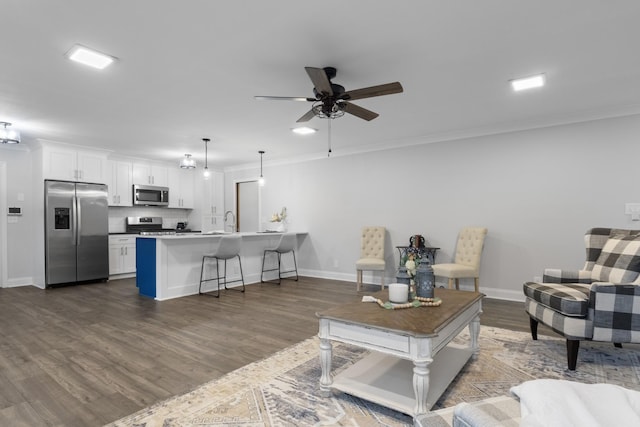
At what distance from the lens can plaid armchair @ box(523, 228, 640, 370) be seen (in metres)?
2.46

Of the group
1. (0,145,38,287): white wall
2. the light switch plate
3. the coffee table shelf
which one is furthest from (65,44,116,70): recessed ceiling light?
the light switch plate

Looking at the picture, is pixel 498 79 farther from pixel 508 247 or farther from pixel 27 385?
pixel 27 385

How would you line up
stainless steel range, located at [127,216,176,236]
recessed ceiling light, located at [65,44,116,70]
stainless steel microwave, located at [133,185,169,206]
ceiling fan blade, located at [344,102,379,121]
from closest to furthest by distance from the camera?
recessed ceiling light, located at [65,44,116,70], ceiling fan blade, located at [344,102,379,121], stainless steel microwave, located at [133,185,169,206], stainless steel range, located at [127,216,176,236]

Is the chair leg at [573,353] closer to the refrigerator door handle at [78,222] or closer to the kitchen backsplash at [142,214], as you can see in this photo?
the refrigerator door handle at [78,222]

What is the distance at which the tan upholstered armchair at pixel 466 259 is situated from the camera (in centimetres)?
459

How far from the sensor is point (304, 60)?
9.44 feet

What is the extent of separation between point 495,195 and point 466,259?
3.33 feet

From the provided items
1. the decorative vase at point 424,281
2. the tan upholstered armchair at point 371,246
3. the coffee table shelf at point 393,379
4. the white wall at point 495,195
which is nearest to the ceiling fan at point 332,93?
the decorative vase at point 424,281

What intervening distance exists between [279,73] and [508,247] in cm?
388

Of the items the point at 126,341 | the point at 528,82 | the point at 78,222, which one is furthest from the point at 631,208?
the point at 78,222

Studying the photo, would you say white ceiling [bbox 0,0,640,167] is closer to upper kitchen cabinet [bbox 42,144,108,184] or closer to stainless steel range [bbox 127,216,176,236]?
upper kitchen cabinet [bbox 42,144,108,184]

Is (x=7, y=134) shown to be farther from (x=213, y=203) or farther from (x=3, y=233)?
(x=213, y=203)

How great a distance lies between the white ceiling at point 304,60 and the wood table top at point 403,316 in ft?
6.31

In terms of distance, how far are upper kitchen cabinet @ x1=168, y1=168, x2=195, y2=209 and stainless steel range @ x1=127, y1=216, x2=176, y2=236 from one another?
1.55 feet
